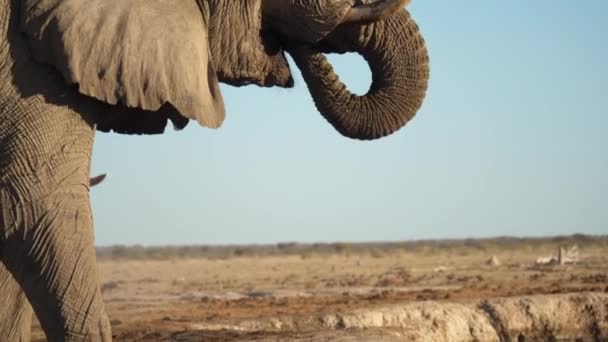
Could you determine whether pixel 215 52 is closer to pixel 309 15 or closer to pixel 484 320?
pixel 309 15

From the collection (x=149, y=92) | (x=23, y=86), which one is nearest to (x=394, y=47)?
(x=149, y=92)

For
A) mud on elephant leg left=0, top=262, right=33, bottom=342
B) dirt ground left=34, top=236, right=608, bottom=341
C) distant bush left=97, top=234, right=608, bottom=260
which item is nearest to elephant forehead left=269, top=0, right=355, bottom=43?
mud on elephant leg left=0, top=262, right=33, bottom=342

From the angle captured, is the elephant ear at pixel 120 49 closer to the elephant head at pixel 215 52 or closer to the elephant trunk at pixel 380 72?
the elephant head at pixel 215 52

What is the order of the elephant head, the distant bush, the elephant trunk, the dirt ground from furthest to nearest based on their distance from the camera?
1. the distant bush
2. the dirt ground
3. the elephant trunk
4. the elephant head

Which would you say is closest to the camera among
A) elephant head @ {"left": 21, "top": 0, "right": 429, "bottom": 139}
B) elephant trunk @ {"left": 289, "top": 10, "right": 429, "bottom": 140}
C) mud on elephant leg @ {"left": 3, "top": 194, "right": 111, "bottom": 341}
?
mud on elephant leg @ {"left": 3, "top": 194, "right": 111, "bottom": 341}

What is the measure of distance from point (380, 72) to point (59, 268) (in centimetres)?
218

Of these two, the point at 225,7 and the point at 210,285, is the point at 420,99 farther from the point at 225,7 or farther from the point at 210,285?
the point at 210,285

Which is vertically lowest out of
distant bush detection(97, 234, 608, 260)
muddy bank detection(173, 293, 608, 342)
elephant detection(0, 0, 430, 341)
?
muddy bank detection(173, 293, 608, 342)

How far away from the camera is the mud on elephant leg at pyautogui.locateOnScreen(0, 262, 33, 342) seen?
7238 mm

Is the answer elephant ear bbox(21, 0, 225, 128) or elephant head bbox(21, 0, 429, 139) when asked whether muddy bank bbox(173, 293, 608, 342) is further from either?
elephant ear bbox(21, 0, 225, 128)

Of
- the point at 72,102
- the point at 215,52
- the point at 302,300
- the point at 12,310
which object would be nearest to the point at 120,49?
the point at 72,102

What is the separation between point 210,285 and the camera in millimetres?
31859

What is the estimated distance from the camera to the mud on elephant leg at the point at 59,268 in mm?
6402

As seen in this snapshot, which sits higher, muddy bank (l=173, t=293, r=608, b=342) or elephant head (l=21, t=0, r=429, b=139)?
elephant head (l=21, t=0, r=429, b=139)
